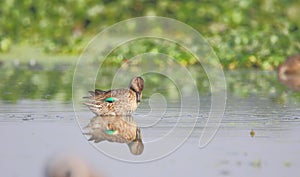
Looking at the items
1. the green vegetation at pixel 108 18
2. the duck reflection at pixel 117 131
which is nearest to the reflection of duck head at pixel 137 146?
the duck reflection at pixel 117 131

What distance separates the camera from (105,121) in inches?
295

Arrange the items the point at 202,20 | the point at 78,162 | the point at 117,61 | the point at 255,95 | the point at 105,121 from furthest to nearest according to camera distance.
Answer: the point at 202,20 → the point at 117,61 → the point at 255,95 → the point at 105,121 → the point at 78,162

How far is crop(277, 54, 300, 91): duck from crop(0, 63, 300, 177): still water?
121 centimetres

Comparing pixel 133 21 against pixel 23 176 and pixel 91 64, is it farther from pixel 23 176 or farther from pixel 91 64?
pixel 23 176

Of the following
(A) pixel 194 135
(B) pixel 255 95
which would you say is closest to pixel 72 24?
(B) pixel 255 95

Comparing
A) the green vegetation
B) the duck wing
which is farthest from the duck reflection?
the green vegetation

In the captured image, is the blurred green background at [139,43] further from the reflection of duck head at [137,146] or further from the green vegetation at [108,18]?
the reflection of duck head at [137,146]

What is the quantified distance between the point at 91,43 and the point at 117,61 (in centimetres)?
82

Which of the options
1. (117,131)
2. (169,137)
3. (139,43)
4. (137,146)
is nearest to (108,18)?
(139,43)

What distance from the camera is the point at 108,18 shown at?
1424cm

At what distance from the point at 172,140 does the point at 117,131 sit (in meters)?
0.55

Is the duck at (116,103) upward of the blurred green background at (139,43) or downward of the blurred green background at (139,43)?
downward

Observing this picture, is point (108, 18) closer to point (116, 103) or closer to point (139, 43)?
point (139, 43)

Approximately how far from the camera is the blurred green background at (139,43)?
11.7m
